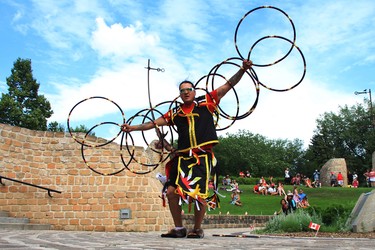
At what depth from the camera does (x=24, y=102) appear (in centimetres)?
4519

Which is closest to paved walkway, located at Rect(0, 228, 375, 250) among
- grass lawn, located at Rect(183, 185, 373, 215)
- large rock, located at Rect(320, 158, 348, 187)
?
grass lawn, located at Rect(183, 185, 373, 215)

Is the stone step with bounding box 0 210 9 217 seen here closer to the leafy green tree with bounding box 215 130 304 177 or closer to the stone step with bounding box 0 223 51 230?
the stone step with bounding box 0 223 51 230

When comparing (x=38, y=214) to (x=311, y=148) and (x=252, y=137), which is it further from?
(x=252, y=137)

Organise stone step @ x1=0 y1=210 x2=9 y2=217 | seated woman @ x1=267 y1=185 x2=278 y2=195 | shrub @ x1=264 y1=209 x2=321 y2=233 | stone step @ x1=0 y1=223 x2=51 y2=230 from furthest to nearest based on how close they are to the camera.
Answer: seated woman @ x1=267 y1=185 x2=278 y2=195, stone step @ x1=0 y1=210 x2=9 y2=217, stone step @ x1=0 y1=223 x2=51 y2=230, shrub @ x1=264 y1=209 x2=321 y2=233

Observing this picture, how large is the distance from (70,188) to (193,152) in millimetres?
8925

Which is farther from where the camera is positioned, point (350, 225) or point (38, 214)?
point (38, 214)

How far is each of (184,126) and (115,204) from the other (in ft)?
27.0

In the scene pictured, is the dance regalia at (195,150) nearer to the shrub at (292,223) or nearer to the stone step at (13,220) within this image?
the shrub at (292,223)

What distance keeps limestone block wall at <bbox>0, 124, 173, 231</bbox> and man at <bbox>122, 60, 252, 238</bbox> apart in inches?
304

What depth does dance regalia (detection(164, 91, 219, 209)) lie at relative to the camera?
22.2ft

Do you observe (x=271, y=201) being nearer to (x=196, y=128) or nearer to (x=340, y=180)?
(x=340, y=180)

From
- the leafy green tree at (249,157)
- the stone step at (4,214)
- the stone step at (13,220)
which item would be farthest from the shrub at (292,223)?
the leafy green tree at (249,157)

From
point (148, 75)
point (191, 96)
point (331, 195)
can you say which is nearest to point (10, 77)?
point (331, 195)

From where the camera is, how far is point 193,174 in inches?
268
